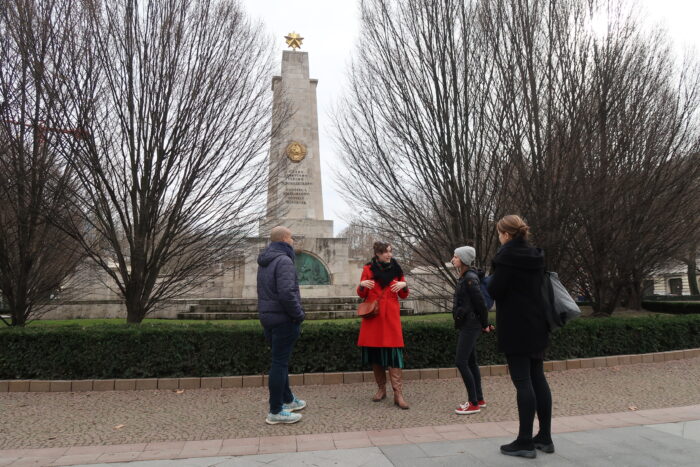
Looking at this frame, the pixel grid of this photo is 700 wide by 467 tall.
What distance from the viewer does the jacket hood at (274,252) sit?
480 centimetres

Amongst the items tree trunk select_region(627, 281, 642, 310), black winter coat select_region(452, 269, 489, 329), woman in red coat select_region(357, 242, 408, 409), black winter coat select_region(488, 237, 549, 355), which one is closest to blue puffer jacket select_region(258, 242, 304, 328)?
woman in red coat select_region(357, 242, 408, 409)

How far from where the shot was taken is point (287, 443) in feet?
13.1

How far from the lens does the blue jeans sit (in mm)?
4594

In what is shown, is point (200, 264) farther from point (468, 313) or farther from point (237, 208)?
point (468, 313)

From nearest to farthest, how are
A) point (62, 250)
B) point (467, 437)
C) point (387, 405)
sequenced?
point (467, 437) < point (387, 405) < point (62, 250)

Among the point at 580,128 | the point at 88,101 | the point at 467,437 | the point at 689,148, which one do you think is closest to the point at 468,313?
the point at 467,437

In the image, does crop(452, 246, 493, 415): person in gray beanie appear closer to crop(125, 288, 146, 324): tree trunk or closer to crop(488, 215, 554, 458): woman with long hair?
crop(488, 215, 554, 458): woman with long hair

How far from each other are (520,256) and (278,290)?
2.31m

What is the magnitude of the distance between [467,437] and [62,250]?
343 inches

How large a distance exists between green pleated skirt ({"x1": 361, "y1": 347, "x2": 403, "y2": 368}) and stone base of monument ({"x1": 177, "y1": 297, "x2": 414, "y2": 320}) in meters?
8.09

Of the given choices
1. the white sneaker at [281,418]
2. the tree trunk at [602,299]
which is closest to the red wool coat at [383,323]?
the white sneaker at [281,418]

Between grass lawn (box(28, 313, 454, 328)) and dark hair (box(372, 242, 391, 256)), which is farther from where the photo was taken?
grass lawn (box(28, 313, 454, 328))

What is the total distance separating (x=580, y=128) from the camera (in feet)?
27.5

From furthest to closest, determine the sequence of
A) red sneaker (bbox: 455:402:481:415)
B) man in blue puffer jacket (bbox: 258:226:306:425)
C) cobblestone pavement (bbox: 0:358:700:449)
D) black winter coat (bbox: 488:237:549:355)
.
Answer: red sneaker (bbox: 455:402:481:415) → man in blue puffer jacket (bbox: 258:226:306:425) → cobblestone pavement (bbox: 0:358:700:449) → black winter coat (bbox: 488:237:549:355)
